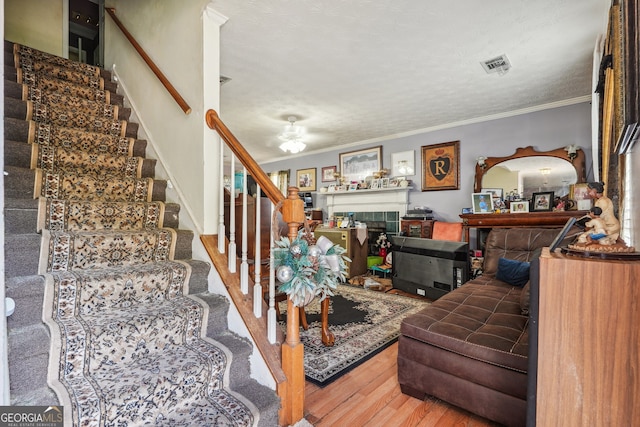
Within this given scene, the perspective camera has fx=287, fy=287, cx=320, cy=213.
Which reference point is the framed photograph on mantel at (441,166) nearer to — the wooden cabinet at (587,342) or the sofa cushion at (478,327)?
the sofa cushion at (478,327)

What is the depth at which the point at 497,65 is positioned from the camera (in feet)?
8.80

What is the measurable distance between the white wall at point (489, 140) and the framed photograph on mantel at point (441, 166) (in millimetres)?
69

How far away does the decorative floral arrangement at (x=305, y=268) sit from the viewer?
1285mm

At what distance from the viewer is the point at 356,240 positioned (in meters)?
4.94

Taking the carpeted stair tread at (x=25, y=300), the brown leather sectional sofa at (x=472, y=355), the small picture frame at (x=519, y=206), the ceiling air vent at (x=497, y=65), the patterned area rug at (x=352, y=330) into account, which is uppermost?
the ceiling air vent at (x=497, y=65)

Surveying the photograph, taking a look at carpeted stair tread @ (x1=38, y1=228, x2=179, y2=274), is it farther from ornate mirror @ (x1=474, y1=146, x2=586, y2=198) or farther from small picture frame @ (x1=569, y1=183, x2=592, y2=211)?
small picture frame @ (x1=569, y1=183, x2=592, y2=211)

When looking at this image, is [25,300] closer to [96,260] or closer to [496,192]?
[96,260]

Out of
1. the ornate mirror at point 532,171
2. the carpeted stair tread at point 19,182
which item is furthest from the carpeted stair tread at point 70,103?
the ornate mirror at point 532,171

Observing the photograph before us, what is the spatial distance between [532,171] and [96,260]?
15.2ft

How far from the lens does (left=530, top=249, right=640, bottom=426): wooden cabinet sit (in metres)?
0.76

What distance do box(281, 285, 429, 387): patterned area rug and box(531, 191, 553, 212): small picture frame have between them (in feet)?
6.10

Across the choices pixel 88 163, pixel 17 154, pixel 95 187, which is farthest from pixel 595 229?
pixel 17 154

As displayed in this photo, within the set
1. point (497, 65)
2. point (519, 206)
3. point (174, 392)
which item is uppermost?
point (497, 65)

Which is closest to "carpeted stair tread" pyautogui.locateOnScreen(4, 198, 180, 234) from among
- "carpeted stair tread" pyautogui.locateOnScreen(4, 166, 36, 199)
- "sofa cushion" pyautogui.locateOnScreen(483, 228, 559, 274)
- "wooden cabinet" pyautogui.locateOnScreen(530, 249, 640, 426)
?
"carpeted stair tread" pyautogui.locateOnScreen(4, 166, 36, 199)
